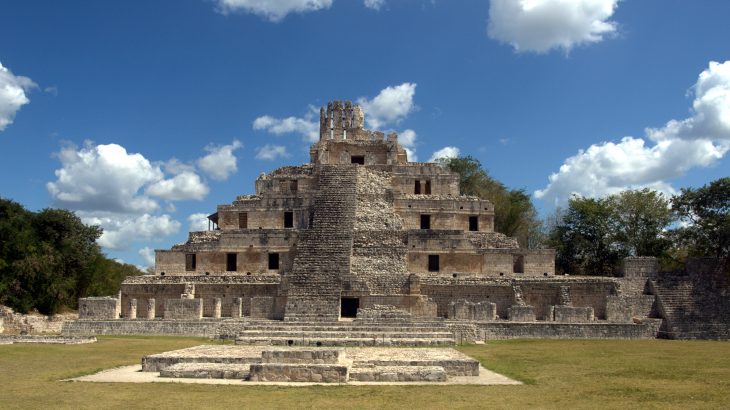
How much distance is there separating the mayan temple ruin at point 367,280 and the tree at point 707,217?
6.07 metres

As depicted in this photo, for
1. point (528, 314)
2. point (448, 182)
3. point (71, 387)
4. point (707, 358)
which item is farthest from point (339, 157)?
point (71, 387)

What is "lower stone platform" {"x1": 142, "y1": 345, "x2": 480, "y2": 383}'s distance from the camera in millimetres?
14227

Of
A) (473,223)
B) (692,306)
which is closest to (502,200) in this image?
(473,223)

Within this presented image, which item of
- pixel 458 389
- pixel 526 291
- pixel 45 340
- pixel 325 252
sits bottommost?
pixel 458 389

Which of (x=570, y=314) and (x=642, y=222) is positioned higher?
(x=642, y=222)

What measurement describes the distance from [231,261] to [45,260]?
10628 mm

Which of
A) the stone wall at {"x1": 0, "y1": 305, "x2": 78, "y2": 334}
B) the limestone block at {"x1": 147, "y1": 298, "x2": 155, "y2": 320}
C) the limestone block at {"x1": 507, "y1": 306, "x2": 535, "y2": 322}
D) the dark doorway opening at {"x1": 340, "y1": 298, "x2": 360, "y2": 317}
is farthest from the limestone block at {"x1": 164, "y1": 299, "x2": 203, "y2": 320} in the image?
the limestone block at {"x1": 507, "y1": 306, "x2": 535, "y2": 322}

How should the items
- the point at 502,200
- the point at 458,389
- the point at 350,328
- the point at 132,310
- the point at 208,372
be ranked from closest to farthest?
the point at 458,389 < the point at 208,372 < the point at 350,328 < the point at 132,310 < the point at 502,200

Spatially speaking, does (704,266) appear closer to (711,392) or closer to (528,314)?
(528,314)

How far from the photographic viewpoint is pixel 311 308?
2759 centimetres

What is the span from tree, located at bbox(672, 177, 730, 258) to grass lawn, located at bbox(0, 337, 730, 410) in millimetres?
16545

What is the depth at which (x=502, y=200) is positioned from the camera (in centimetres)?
4919

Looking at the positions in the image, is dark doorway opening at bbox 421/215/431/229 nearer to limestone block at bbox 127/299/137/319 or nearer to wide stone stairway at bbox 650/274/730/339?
wide stone stairway at bbox 650/274/730/339

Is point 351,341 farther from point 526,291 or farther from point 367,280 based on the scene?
point 526,291
